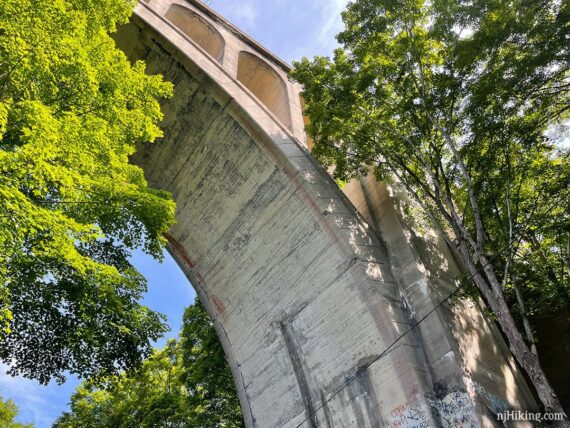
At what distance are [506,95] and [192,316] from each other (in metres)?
12.1

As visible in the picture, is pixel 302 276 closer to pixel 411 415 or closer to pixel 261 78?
pixel 411 415

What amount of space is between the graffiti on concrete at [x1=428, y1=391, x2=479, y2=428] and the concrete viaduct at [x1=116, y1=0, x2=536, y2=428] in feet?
0.06

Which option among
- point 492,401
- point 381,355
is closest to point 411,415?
point 381,355

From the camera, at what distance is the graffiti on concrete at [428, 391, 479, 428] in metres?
7.20

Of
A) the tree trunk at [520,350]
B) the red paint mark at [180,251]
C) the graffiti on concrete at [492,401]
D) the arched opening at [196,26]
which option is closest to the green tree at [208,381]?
the red paint mark at [180,251]

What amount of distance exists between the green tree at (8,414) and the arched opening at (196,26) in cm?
1742

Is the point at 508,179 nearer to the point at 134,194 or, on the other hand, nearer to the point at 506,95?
the point at 506,95

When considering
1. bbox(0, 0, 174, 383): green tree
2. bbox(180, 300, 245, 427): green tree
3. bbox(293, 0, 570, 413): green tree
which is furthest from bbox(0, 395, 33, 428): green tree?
bbox(293, 0, 570, 413): green tree

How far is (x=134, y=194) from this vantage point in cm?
705

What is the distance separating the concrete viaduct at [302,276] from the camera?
8039mm

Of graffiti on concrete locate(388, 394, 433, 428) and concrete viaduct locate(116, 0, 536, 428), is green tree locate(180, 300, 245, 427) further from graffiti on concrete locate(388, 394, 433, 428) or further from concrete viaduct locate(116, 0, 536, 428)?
graffiti on concrete locate(388, 394, 433, 428)

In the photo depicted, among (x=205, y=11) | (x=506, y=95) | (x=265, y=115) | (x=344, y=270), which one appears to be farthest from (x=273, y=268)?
(x=205, y=11)

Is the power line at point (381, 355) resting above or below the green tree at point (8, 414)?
below

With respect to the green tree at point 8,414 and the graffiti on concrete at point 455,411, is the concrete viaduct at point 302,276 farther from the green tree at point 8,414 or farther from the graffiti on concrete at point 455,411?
the green tree at point 8,414
